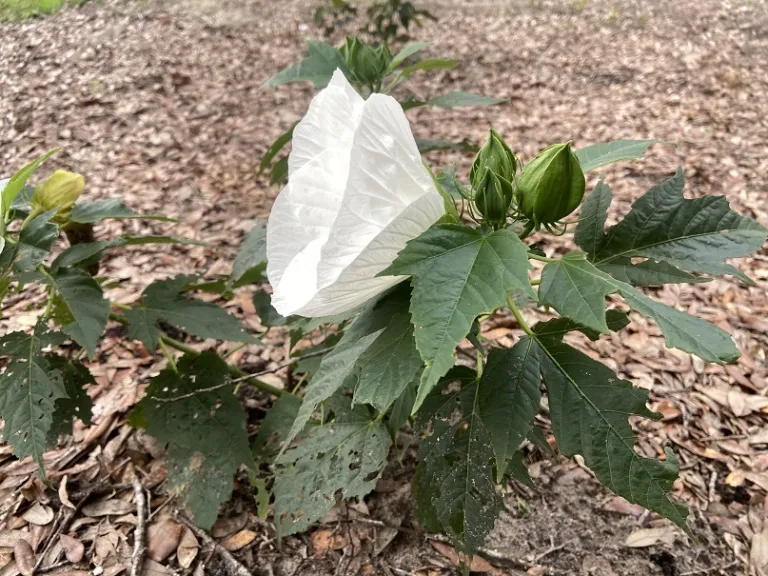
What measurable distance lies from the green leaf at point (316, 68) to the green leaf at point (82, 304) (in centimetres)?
83

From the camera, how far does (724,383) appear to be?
202 centimetres

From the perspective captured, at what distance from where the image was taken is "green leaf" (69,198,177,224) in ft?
4.80

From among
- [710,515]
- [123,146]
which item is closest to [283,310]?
[710,515]

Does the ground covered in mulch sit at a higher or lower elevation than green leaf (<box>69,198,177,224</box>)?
lower

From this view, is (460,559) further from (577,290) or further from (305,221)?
(305,221)

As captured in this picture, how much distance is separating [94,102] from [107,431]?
8.90ft

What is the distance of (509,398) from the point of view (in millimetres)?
1042

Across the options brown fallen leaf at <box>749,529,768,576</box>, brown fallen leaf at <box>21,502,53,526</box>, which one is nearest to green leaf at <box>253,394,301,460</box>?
brown fallen leaf at <box>21,502,53,526</box>

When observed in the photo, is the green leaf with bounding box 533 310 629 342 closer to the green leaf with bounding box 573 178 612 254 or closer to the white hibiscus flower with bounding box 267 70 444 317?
the green leaf with bounding box 573 178 612 254

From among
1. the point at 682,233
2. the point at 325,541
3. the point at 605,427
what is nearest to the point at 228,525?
the point at 325,541

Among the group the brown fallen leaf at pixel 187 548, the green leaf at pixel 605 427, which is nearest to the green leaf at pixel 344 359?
the green leaf at pixel 605 427

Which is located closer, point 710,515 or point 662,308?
point 662,308

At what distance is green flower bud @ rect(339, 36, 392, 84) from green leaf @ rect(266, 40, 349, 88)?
0.19ft

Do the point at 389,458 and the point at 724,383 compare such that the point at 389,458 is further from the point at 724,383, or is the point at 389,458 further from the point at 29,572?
the point at 724,383
